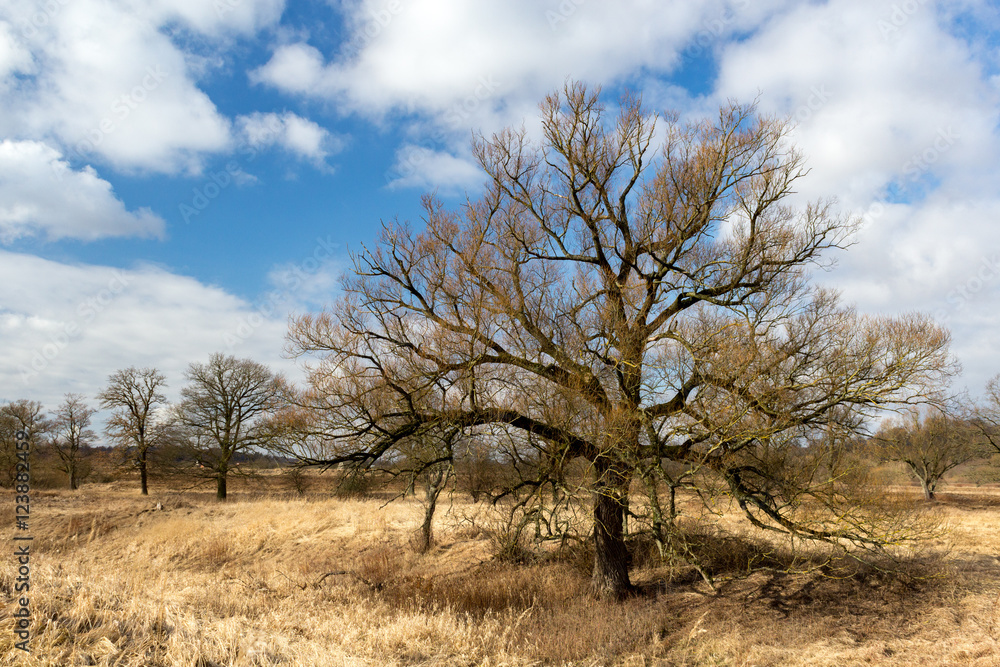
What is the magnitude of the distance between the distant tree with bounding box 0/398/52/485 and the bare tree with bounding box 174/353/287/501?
11.5 metres

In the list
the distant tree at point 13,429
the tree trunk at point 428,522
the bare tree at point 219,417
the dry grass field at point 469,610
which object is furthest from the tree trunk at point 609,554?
the distant tree at point 13,429

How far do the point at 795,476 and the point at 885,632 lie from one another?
2880mm

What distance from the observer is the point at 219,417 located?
3152 centimetres

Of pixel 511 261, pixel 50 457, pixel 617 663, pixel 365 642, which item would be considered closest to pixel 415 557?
pixel 365 642

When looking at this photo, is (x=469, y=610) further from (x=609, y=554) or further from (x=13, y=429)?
(x=13, y=429)

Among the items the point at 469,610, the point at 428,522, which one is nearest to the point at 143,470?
the point at 428,522

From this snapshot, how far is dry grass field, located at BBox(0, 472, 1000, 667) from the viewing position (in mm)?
6242

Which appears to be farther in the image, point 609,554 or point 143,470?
point 143,470

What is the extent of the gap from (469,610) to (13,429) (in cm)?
4246

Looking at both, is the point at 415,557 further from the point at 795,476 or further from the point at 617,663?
the point at 795,476

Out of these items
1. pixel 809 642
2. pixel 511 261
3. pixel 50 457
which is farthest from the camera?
pixel 50 457

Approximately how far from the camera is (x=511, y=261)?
1126 centimetres

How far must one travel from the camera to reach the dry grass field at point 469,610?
6242 mm

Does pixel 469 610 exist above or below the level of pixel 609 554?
below
